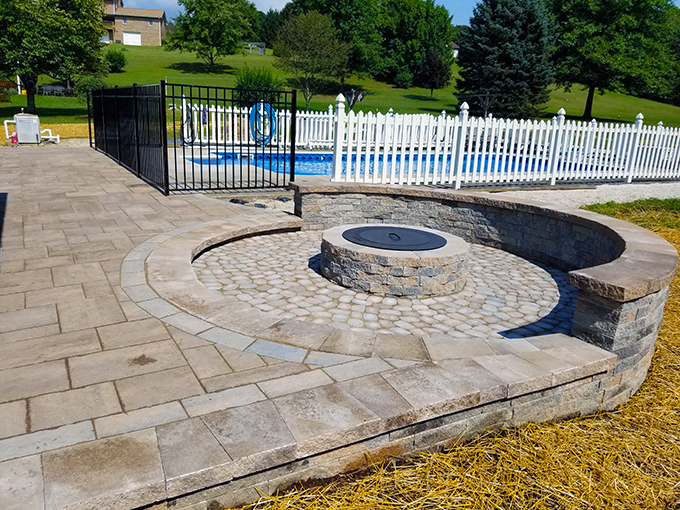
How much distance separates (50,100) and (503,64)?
2907 cm

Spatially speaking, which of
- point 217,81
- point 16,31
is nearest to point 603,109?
point 217,81

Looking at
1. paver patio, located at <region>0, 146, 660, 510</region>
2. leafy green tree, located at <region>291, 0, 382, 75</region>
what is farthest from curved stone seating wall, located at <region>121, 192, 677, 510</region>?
leafy green tree, located at <region>291, 0, 382, 75</region>

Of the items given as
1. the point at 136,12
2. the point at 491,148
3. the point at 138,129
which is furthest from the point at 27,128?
the point at 136,12

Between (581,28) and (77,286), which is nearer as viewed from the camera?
(77,286)

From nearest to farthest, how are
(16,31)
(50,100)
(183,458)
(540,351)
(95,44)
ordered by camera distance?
(183,458), (540,351), (16,31), (95,44), (50,100)

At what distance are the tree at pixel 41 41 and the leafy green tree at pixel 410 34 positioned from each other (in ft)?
102

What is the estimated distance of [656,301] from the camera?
3162 millimetres

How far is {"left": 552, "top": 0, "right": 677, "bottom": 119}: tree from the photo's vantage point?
3434cm

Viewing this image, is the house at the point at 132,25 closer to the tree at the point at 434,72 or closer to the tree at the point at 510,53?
the tree at the point at 434,72

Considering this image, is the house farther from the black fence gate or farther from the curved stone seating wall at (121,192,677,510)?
the curved stone seating wall at (121,192,677,510)

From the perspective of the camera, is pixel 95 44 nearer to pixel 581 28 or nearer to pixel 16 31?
pixel 16 31

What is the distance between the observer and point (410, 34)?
57719mm

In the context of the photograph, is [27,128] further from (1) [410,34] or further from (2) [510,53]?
(1) [410,34]

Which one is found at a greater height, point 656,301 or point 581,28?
point 581,28
